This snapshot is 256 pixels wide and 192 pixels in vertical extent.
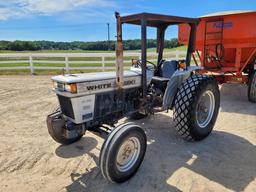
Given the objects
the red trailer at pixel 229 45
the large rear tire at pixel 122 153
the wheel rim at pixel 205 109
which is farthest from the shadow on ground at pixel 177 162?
the red trailer at pixel 229 45

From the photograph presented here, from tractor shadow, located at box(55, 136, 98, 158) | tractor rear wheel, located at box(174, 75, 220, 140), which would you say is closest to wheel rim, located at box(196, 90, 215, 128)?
tractor rear wheel, located at box(174, 75, 220, 140)

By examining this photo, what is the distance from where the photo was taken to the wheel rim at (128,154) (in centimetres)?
292

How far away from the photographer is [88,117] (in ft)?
10.6

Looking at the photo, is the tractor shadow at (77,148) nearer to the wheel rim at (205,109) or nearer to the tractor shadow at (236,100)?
the wheel rim at (205,109)

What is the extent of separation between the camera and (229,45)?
21.2 ft

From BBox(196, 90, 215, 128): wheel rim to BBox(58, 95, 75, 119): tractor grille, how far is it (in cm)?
209

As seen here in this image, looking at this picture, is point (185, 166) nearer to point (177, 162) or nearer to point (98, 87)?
point (177, 162)

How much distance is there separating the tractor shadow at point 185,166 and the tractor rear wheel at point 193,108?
0.68 feet

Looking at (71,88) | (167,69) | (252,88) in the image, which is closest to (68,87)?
(71,88)

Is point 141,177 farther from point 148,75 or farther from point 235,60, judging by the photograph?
point 235,60

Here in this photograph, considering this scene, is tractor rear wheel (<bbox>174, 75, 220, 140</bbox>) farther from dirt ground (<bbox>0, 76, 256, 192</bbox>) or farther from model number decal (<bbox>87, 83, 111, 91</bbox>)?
model number decal (<bbox>87, 83, 111, 91</bbox>)

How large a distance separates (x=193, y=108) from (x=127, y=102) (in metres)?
0.99

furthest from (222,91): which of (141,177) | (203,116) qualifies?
(141,177)

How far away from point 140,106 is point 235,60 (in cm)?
404
